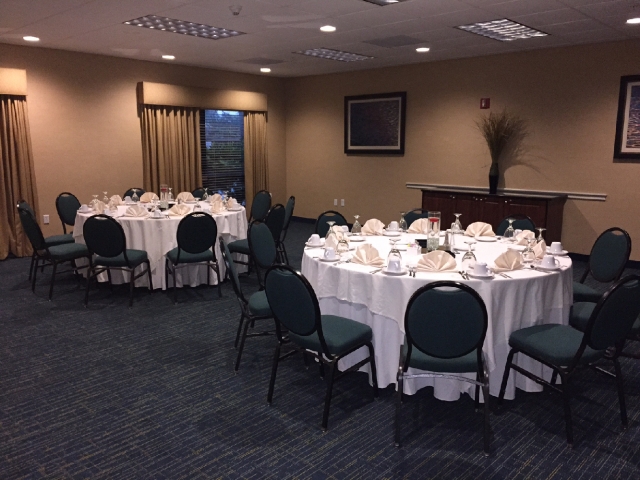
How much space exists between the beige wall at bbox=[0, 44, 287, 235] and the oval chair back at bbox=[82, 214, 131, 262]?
309 cm

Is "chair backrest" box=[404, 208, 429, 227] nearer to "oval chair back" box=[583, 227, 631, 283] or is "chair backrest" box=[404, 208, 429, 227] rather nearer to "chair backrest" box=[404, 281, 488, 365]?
"oval chair back" box=[583, 227, 631, 283]

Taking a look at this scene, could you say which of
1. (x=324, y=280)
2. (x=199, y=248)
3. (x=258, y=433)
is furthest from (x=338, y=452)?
(x=199, y=248)

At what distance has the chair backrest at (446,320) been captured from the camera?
8.53 feet

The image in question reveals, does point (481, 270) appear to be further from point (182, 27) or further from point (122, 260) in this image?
point (182, 27)

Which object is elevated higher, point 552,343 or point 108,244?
point 108,244

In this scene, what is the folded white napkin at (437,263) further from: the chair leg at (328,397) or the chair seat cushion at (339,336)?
the chair leg at (328,397)

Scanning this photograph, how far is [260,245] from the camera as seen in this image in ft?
14.9

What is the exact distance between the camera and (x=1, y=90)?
6875 mm

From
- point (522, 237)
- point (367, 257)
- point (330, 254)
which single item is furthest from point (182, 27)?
point (522, 237)

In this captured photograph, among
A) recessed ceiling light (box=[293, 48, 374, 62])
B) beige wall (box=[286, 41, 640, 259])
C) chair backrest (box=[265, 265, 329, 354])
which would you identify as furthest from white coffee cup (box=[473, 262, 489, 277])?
recessed ceiling light (box=[293, 48, 374, 62])

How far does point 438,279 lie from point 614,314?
0.94 m

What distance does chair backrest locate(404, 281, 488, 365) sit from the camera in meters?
2.60

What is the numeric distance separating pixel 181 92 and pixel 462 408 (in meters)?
7.18

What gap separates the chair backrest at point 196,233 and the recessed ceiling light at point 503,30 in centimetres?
356
